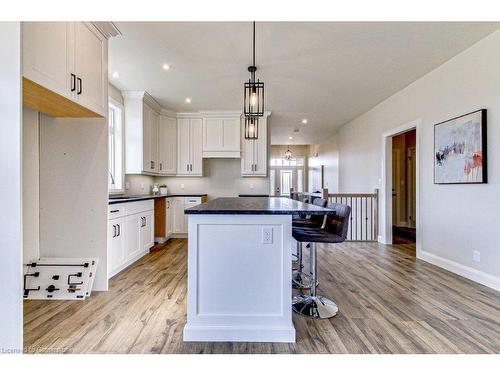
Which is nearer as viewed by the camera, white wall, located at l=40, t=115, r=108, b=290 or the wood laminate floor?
the wood laminate floor

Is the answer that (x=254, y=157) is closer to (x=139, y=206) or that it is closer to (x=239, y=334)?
(x=139, y=206)

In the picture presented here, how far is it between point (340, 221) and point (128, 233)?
8.71 ft

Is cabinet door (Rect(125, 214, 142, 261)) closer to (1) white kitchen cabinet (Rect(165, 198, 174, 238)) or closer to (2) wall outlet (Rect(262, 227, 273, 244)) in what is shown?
(1) white kitchen cabinet (Rect(165, 198, 174, 238))

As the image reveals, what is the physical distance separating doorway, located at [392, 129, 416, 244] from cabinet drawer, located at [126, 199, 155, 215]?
555cm

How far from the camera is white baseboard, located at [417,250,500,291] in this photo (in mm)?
2790

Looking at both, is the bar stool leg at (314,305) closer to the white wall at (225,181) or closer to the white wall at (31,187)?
the white wall at (31,187)

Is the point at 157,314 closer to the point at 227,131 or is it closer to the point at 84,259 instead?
the point at 84,259

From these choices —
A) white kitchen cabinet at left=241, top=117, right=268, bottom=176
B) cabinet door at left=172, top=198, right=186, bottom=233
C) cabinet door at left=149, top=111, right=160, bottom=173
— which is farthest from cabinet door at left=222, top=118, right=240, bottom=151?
cabinet door at left=172, top=198, right=186, bottom=233

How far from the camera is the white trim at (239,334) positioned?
5.90 feet

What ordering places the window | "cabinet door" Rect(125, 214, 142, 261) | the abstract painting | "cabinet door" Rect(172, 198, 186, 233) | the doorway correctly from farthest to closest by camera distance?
the doorway → "cabinet door" Rect(172, 198, 186, 233) → the window → "cabinet door" Rect(125, 214, 142, 261) → the abstract painting

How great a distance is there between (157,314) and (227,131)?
13.3ft

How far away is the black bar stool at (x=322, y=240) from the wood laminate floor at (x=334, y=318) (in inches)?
3.9
